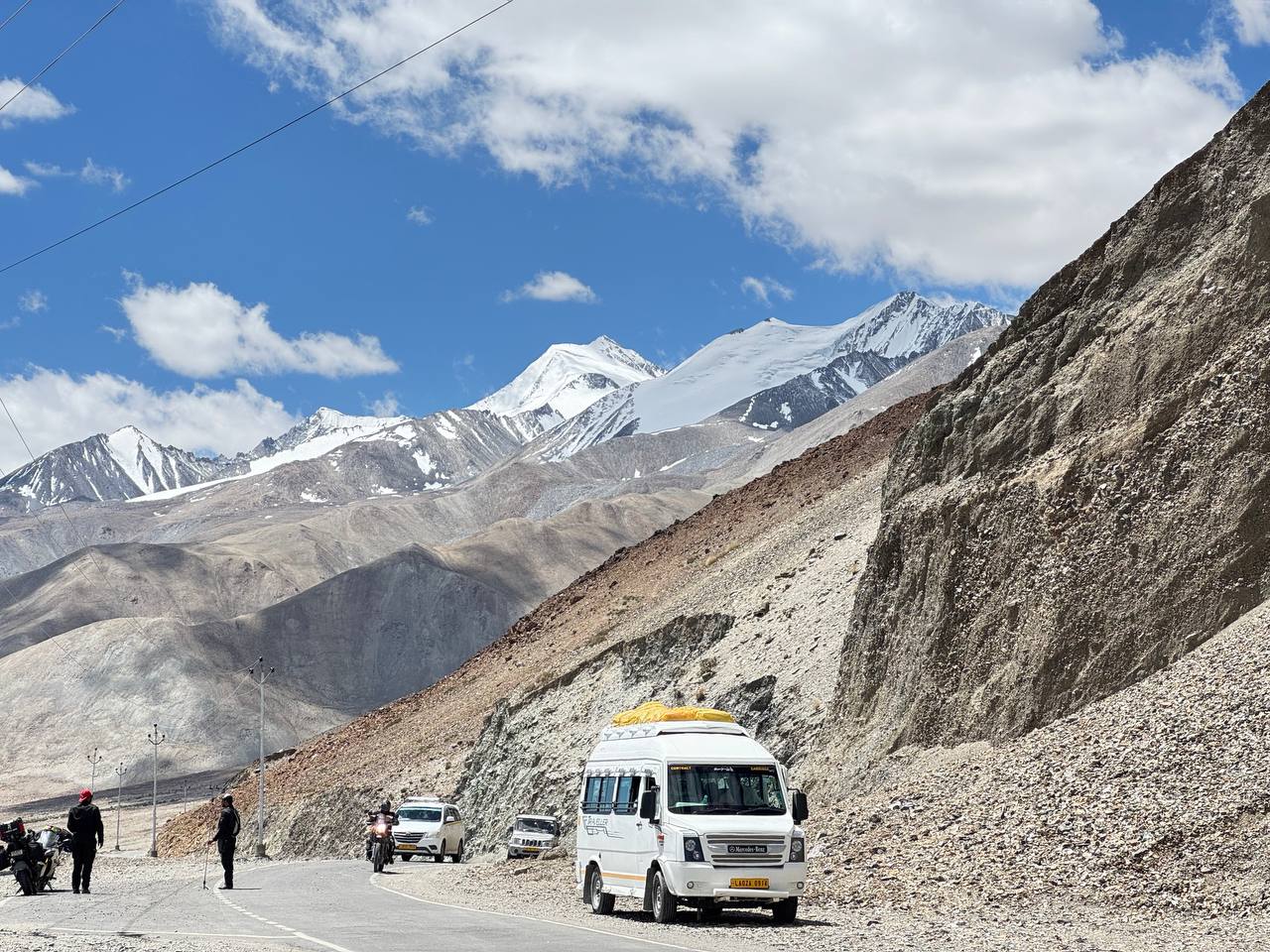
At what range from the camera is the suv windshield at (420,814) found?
136 ft

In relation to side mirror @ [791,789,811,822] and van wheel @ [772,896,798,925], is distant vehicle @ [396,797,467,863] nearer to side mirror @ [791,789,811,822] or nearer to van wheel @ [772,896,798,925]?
side mirror @ [791,789,811,822]

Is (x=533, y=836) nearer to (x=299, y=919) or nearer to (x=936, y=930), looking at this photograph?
(x=299, y=919)

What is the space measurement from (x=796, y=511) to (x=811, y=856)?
3481cm

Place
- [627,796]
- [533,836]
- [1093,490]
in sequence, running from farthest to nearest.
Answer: [533,836]
[1093,490]
[627,796]

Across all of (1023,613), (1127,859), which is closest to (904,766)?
(1023,613)

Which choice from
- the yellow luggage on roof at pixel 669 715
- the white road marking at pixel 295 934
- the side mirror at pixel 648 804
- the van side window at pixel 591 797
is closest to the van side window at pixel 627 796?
the side mirror at pixel 648 804

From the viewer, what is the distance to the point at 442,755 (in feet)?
185

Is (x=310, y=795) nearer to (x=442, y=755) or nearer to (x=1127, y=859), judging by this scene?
(x=442, y=755)

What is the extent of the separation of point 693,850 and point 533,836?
69.3 ft

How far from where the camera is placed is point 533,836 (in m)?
38.8

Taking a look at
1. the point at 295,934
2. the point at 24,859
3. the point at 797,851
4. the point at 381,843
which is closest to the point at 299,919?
the point at 295,934

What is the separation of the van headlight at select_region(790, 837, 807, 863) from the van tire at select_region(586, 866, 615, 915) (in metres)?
3.44

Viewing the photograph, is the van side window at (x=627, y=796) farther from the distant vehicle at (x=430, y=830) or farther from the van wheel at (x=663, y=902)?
the distant vehicle at (x=430, y=830)

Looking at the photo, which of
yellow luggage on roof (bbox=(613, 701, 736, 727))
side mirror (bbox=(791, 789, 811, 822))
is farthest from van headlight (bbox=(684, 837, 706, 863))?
yellow luggage on roof (bbox=(613, 701, 736, 727))
